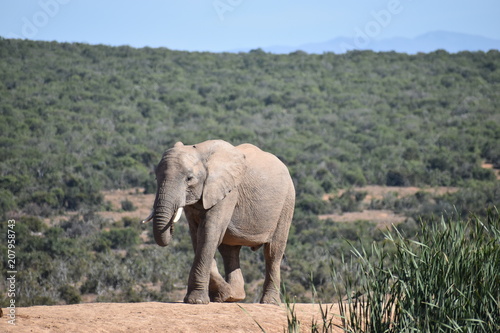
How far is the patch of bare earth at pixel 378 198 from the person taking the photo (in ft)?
81.2

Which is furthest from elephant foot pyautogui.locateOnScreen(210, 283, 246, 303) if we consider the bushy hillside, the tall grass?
the bushy hillside

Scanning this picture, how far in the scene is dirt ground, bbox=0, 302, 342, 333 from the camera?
682cm

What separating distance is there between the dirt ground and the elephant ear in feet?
3.78

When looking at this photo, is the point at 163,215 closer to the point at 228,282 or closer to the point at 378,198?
the point at 228,282

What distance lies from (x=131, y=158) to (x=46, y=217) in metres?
7.97

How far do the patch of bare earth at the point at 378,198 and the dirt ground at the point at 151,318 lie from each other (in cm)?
1565

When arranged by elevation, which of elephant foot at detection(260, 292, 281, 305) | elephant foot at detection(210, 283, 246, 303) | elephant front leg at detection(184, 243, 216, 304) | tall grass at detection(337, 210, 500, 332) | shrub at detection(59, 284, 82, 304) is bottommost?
shrub at detection(59, 284, 82, 304)

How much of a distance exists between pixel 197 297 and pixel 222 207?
98cm

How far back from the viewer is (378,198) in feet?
92.3

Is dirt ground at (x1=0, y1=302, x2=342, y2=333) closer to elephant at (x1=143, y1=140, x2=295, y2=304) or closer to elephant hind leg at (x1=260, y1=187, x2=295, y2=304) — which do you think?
elephant at (x1=143, y1=140, x2=295, y2=304)

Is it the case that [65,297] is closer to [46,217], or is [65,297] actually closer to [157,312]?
[157,312]

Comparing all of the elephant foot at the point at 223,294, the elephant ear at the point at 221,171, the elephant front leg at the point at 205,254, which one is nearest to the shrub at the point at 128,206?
the elephant foot at the point at 223,294

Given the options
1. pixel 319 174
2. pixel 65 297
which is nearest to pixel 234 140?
pixel 319 174

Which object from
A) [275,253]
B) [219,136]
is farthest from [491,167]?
[275,253]
